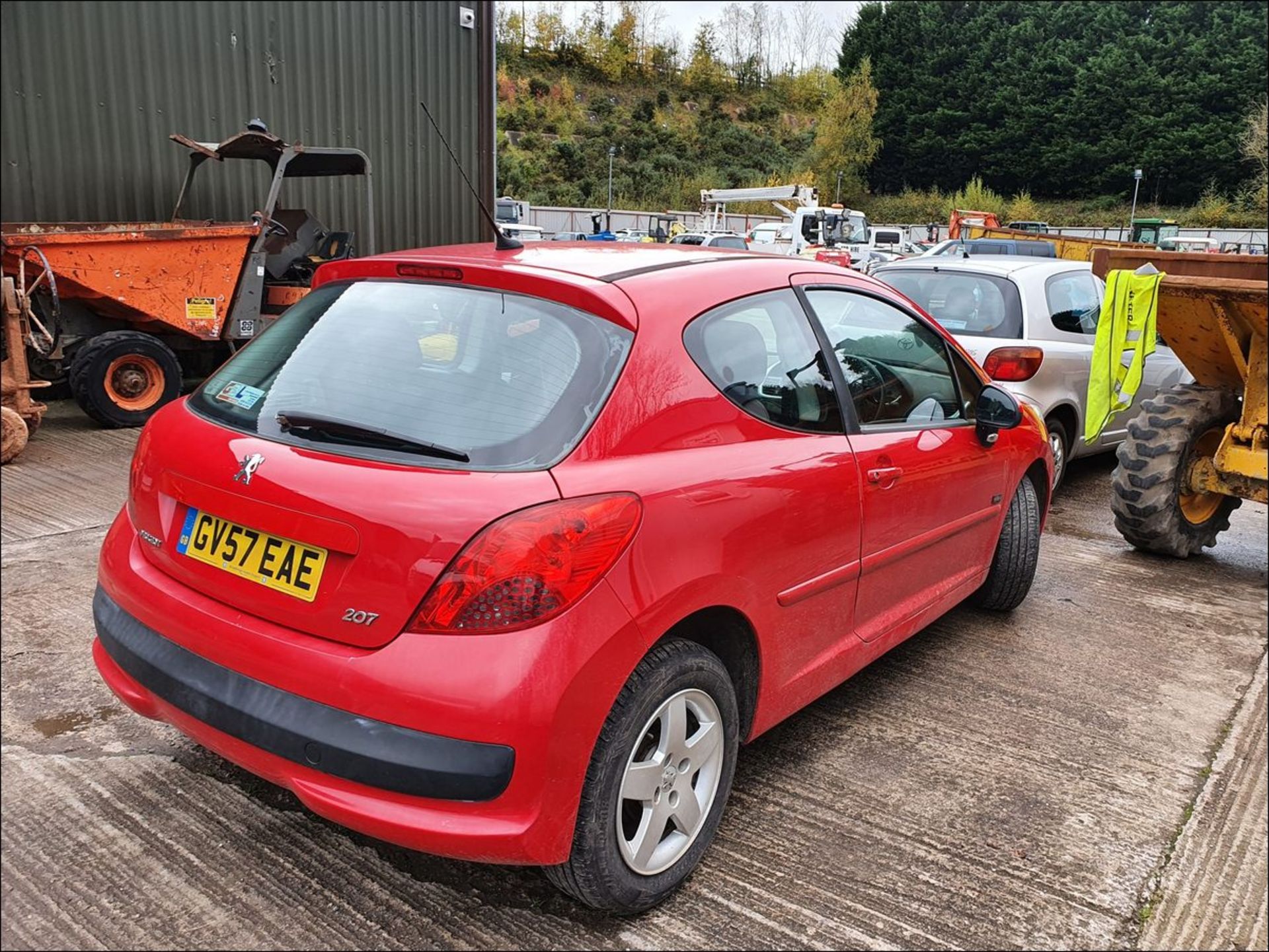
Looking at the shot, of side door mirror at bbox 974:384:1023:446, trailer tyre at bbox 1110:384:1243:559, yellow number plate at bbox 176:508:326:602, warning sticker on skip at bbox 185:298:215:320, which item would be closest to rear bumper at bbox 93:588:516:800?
yellow number plate at bbox 176:508:326:602

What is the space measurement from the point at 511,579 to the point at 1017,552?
9.60ft

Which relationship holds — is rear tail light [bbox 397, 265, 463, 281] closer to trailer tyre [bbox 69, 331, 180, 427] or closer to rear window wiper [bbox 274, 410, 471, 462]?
rear window wiper [bbox 274, 410, 471, 462]

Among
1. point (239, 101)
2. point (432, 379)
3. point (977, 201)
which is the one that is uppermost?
point (977, 201)

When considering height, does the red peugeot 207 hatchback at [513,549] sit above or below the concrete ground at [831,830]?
above

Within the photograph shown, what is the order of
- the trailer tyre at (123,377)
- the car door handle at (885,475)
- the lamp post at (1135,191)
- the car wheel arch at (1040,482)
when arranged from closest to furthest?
the car door handle at (885,475)
the car wheel arch at (1040,482)
the trailer tyre at (123,377)
the lamp post at (1135,191)

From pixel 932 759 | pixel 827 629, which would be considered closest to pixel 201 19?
pixel 827 629

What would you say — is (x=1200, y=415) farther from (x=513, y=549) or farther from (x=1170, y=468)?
(x=513, y=549)

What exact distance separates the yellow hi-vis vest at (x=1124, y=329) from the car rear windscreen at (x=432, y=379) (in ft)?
10.4

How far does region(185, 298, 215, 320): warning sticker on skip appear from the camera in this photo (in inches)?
309

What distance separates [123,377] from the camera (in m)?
7.53

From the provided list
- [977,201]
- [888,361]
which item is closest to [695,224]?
[977,201]

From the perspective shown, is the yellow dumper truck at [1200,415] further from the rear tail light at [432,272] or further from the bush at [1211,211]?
the bush at [1211,211]

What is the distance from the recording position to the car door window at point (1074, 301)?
618cm

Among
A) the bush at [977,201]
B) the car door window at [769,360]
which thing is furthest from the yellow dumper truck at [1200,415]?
the bush at [977,201]
